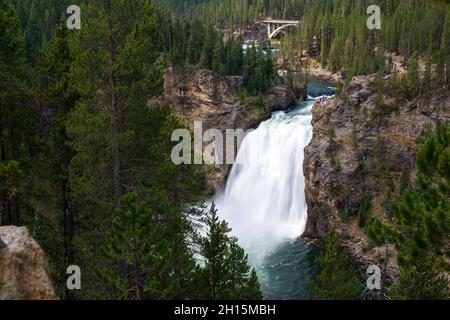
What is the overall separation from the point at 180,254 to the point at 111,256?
17.9 ft

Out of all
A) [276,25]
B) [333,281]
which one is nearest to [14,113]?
[333,281]

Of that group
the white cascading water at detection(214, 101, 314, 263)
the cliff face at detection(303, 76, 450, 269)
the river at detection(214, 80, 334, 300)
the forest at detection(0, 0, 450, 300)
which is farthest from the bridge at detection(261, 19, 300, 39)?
the forest at detection(0, 0, 450, 300)

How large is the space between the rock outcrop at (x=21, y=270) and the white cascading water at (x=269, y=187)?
96.3 ft

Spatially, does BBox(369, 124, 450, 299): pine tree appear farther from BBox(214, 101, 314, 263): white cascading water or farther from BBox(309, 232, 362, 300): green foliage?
BBox(214, 101, 314, 263): white cascading water

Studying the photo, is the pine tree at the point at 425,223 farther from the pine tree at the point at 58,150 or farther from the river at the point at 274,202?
the river at the point at 274,202

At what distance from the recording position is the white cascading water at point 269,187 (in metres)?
42.2

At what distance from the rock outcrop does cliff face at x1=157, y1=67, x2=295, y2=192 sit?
1793 inches

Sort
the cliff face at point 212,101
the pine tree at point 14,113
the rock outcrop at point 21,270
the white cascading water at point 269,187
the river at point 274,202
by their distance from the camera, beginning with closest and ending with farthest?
the rock outcrop at point 21,270 < the pine tree at point 14,113 < the river at point 274,202 < the white cascading water at point 269,187 < the cliff face at point 212,101

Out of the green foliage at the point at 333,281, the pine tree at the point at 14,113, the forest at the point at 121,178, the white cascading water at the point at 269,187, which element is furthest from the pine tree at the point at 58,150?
the white cascading water at the point at 269,187

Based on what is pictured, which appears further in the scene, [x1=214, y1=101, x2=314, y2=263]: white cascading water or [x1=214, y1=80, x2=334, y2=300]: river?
[x1=214, y1=101, x2=314, y2=263]: white cascading water

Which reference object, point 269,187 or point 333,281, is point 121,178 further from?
point 269,187

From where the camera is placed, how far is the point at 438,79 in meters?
40.7

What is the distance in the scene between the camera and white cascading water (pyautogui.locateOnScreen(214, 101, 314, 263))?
138 feet
